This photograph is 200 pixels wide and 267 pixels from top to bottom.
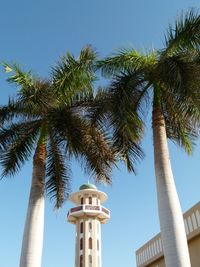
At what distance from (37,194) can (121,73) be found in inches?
192

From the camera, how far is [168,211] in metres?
8.56

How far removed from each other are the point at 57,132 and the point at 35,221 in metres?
3.66

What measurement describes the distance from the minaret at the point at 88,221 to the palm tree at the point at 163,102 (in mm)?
37158

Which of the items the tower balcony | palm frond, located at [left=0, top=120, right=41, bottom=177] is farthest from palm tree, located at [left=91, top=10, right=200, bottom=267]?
the tower balcony

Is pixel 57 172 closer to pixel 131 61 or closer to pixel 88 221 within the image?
A: pixel 131 61

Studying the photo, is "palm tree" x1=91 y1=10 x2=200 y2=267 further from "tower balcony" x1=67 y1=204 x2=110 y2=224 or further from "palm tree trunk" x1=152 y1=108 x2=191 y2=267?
"tower balcony" x1=67 y1=204 x2=110 y2=224

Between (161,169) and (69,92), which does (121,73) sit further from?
(161,169)

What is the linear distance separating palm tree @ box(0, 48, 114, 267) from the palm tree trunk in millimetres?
2884

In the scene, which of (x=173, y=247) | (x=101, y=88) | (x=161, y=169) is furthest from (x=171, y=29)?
(x=173, y=247)

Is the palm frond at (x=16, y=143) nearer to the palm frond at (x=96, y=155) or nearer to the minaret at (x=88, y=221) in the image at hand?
the palm frond at (x=96, y=155)

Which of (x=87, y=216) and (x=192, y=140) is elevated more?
(x=87, y=216)

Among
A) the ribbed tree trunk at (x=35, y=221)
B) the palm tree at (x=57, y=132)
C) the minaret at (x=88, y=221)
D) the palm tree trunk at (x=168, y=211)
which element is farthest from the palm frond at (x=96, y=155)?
the minaret at (x=88, y=221)

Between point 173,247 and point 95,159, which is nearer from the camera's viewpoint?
point 173,247

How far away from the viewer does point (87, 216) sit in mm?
47969
